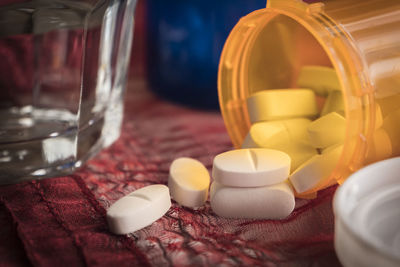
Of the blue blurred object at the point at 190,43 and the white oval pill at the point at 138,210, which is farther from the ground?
the blue blurred object at the point at 190,43

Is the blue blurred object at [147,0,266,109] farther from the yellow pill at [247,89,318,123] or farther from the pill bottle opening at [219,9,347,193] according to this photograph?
the yellow pill at [247,89,318,123]

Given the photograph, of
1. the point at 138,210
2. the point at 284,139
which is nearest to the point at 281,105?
the point at 284,139

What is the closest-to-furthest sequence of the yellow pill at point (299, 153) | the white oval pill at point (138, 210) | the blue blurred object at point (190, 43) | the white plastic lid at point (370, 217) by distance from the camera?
the white plastic lid at point (370, 217)
the white oval pill at point (138, 210)
the yellow pill at point (299, 153)
the blue blurred object at point (190, 43)

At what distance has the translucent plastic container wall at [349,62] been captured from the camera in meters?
0.57

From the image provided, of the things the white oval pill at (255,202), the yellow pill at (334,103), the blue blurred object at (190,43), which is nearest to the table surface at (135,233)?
the white oval pill at (255,202)

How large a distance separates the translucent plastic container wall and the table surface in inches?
3.2

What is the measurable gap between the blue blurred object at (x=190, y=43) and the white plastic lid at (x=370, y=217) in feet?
1.29

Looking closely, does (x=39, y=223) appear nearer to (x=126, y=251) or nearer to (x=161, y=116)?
(x=126, y=251)

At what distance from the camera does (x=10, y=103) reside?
2.73 ft

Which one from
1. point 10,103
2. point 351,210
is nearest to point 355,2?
point 351,210

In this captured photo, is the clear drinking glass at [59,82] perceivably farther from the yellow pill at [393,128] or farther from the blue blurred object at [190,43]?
the yellow pill at [393,128]

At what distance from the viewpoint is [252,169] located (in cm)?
57

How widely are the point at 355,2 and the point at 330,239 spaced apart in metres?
0.30

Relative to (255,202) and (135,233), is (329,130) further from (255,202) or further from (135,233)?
(135,233)
